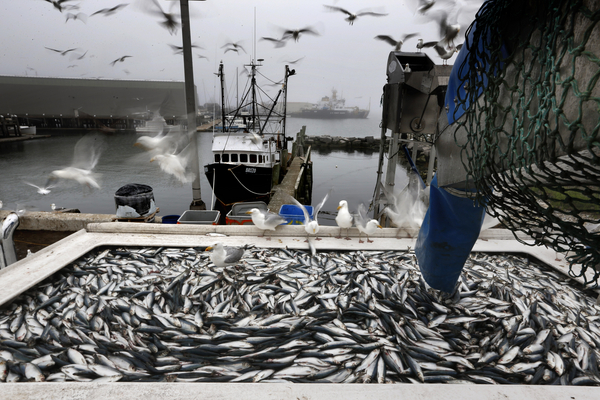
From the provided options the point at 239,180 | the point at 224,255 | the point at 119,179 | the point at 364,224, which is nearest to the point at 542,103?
the point at 224,255

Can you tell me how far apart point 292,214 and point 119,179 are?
2903 centimetres

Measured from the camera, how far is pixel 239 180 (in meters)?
15.2

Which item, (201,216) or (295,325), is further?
(201,216)

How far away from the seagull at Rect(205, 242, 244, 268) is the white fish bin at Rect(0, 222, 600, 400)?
0.21 meters

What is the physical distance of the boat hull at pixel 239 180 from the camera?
15.0m

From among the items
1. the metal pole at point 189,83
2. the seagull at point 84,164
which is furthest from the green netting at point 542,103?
the seagull at point 84,164

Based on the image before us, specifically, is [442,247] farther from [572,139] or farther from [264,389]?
[572,139]

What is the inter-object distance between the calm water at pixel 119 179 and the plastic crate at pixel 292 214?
136 inches

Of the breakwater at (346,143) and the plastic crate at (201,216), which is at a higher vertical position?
the plastic crate at (201,216)

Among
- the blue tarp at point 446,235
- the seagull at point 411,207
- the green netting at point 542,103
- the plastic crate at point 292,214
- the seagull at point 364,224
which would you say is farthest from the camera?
the plastic crate at point 292,214

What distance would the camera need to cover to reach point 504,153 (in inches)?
65.4

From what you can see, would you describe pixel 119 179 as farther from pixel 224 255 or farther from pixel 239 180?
pixel 224 255

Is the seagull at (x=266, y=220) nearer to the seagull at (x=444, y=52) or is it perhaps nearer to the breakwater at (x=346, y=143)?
the seagull at (x=444, y=52)

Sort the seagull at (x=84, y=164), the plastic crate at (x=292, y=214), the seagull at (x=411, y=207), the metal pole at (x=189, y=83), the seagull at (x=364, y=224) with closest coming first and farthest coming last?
the seagull at (x=364, y=224) < the seagull at (x=411, y=207) < the plastic crate at (x=292, y=214) < the seagull at (x=84, y=164) < the metal pole at (x=189, y=83)
